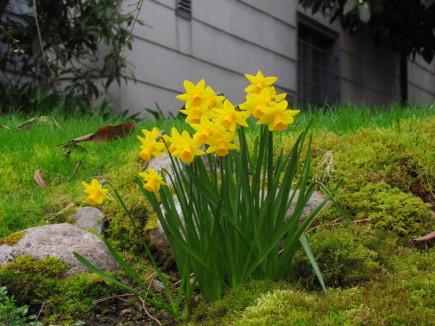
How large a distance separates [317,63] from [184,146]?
416 inches

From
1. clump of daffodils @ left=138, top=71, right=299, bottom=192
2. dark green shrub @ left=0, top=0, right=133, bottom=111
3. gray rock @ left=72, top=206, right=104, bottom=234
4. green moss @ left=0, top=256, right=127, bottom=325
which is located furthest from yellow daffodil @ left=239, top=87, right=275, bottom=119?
dark green shrub @ left=0, top=0, right=133, bottom=111

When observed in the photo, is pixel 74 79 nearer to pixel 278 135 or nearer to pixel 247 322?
pixel 278 135

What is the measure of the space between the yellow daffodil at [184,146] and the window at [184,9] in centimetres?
697

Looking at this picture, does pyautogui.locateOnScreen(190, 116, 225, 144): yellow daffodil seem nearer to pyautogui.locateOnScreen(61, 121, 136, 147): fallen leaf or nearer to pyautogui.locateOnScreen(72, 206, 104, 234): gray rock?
pyautogui.locateOnScreen(72, 206, 104, 234): gray rock

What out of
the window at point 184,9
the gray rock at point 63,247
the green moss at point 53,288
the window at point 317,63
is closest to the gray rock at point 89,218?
the gray rock at point 63,247

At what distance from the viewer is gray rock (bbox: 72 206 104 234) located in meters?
3.24

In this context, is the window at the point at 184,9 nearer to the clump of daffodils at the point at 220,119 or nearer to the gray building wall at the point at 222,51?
the gray building wall at the point at 222,51

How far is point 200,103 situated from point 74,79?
17.8ft

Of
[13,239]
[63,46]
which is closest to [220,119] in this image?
[13,239]

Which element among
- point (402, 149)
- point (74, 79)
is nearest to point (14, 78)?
point (74, 79)

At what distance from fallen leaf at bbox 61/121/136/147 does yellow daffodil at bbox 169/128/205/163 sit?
7.86 feet

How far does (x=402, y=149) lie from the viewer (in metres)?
3.37

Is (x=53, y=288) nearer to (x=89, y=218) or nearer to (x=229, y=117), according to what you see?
(x=89, y=218)

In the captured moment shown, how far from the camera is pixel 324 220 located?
2.93m
